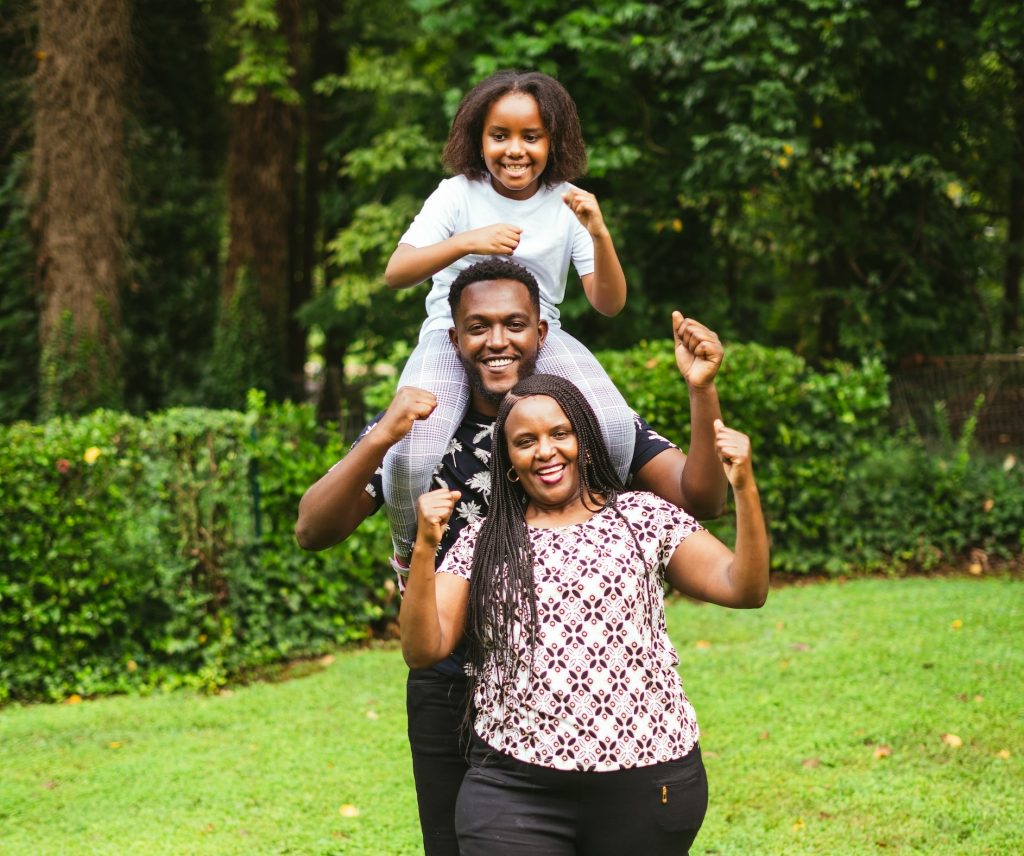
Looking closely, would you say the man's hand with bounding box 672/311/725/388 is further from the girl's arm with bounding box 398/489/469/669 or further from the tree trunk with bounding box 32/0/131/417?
the tree trunk with bounding box 32/0/131/417

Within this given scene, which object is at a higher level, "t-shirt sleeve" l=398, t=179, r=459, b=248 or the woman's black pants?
"t-shirt sleeve" l=398, t=179, r=459, b=248

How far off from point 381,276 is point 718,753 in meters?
8.90

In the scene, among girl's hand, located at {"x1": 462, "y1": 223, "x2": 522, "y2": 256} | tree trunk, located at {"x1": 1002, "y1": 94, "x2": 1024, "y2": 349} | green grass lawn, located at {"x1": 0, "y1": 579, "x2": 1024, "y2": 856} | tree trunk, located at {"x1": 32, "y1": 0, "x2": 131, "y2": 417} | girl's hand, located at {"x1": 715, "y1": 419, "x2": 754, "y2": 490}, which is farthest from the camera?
tree trunk, located at {"x1": 1002, "y1": 94, "x2": 1024, "y2": 349}

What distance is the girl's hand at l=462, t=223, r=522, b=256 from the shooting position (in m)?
2.90

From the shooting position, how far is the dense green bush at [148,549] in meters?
7.43

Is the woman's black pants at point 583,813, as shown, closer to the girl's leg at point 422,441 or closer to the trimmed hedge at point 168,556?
the girl's leg at point 422,441

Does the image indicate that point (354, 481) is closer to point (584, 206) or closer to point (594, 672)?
point (594, 672)

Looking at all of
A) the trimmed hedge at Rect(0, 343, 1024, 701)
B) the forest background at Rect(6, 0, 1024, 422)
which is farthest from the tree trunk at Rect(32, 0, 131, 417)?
the trimmed hedge at Rect(0, 343, 1024, 701)

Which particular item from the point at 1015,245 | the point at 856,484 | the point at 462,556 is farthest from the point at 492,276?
the point at 1015,245

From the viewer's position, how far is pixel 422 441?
2.92 m

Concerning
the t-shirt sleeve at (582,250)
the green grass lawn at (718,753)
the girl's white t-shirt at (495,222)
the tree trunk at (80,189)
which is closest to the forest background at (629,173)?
the tree trunk at (80,189)

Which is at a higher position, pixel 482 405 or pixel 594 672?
pixel 482 405

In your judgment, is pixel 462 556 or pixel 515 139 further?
pixel 515 139

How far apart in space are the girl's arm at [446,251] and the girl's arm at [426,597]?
65 centimetres
